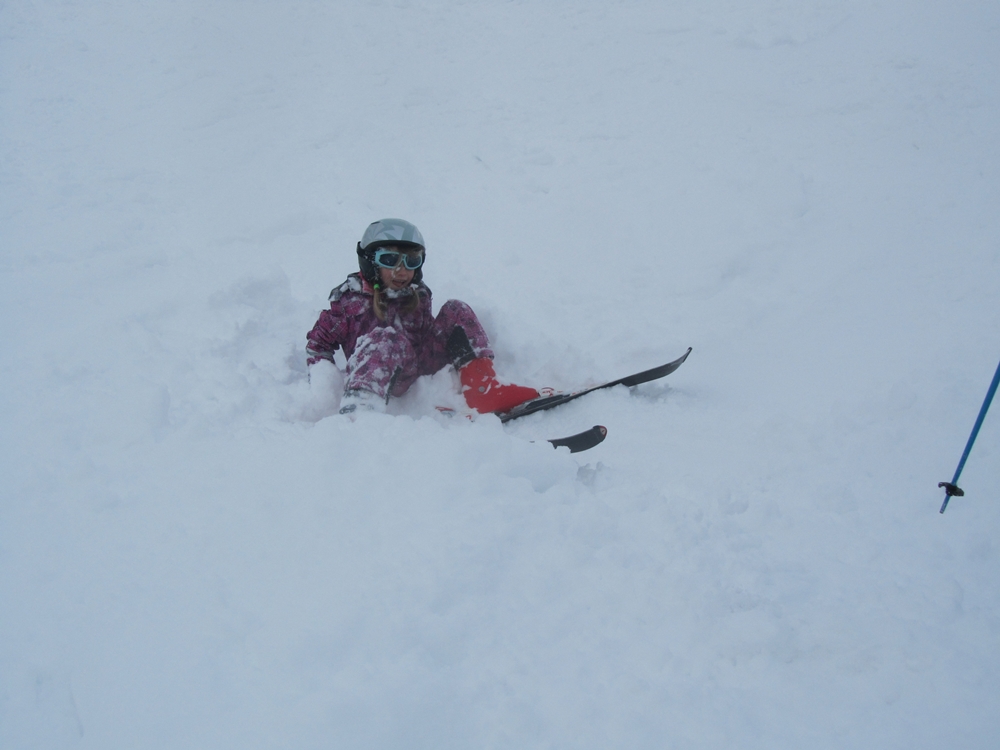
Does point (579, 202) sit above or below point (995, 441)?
above

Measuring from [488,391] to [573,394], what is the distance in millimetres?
564

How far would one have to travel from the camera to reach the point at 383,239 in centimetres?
372

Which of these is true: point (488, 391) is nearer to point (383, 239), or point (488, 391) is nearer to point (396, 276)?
Result: point (396, 276)

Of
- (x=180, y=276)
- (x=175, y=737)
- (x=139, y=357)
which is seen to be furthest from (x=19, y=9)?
(x=175, y=737)

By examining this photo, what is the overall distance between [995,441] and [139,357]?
465cm

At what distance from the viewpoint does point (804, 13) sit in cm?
852

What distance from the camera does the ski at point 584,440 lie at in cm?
303

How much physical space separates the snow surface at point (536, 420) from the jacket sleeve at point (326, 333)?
0.25 metres

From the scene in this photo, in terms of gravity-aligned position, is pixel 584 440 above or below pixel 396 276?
below

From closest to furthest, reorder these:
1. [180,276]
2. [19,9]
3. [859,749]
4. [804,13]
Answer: [859,749] → [180,276] → [804,13] → [19,9]

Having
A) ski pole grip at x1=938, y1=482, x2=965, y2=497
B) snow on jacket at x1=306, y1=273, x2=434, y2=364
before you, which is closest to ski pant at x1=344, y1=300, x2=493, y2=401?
snow on jacket at x1=306, y1=273, x2=434, y2=364

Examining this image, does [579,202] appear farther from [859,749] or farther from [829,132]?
[859,749]

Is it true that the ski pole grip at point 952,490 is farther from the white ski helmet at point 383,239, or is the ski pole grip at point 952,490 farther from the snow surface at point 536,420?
the white ski helmet at point 383,239

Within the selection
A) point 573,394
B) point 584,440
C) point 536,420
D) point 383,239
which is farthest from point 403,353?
point 584,440
